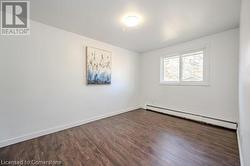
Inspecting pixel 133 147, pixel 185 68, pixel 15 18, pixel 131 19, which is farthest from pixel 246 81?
pixel 15 18

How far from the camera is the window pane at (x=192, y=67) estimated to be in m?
3.24

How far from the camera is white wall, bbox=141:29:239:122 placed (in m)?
2.69

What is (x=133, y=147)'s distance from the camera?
1985mm

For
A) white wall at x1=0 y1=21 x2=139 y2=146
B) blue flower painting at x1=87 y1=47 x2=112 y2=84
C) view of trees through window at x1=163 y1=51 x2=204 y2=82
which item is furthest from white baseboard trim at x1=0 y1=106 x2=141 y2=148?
view of trees through window at x1=163 y1=51 x2=204 y2=82

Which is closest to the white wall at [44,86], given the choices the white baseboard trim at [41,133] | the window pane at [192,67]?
the white baseboard trim at [41,133]

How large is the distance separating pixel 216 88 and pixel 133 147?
255 centimetres

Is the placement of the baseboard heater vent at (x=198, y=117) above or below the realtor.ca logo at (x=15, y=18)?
below

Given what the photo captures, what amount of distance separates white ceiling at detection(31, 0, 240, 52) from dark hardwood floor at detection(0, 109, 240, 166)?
2342 millimetres

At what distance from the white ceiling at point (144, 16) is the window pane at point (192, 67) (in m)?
0.58

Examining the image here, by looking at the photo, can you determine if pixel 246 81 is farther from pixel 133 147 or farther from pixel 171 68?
pixel 171 68

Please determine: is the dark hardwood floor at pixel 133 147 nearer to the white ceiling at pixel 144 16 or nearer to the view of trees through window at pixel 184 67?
the view of trees through window at pixel 184 67

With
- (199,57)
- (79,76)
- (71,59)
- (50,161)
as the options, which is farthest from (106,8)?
(199,57)

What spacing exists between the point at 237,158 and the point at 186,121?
1.60 meters

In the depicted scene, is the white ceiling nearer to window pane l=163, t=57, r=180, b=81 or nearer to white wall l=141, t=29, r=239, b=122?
white wall l=141, t=29, r=239, b=122
